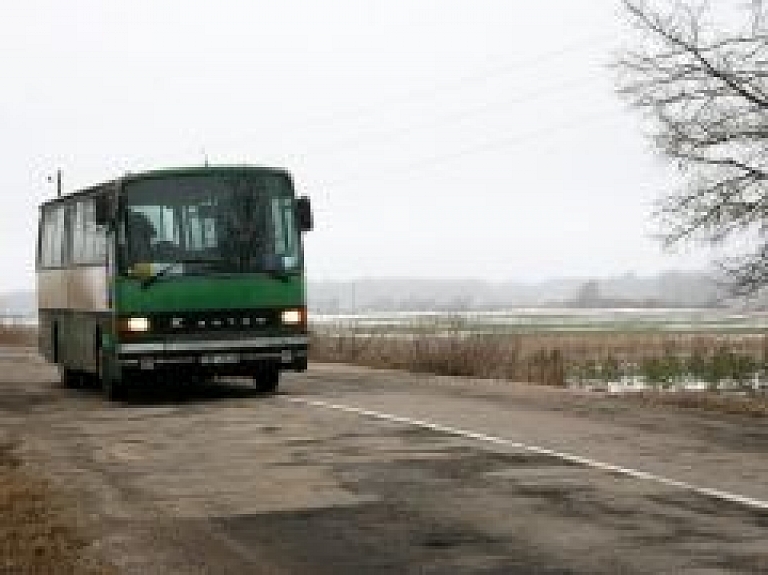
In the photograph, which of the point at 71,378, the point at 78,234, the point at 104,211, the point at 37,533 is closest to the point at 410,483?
the point at 37,533

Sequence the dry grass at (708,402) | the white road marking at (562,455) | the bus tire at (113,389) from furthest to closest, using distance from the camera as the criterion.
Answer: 1. the bus tire at (113,389)
2. the dry grass at (708,402)
3. the white road marking at (562,455)

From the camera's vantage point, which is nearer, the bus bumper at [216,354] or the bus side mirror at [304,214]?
the bus bumper at [216,354]

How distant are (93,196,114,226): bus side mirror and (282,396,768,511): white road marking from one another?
367 centimetres

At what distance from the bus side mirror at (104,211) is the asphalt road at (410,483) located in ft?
8.12

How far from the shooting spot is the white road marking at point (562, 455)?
33.3 ft

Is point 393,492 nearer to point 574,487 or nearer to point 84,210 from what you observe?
A: point 574,487

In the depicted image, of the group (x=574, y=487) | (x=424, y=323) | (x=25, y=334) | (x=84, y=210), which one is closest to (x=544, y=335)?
(x=25, y=334)

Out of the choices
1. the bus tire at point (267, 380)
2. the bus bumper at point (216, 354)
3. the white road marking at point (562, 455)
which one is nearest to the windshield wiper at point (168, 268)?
the bus bumper at point (216, 354)

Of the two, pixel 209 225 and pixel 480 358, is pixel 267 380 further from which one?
pixel 480 358

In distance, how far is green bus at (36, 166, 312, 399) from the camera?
19.4 meters

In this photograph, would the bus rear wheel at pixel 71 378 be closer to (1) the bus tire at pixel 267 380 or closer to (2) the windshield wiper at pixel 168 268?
(1) the bus tire at pixel 267 380

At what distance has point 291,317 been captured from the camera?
20031mm

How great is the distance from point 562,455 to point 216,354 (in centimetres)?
793

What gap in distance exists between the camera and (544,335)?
221ft
